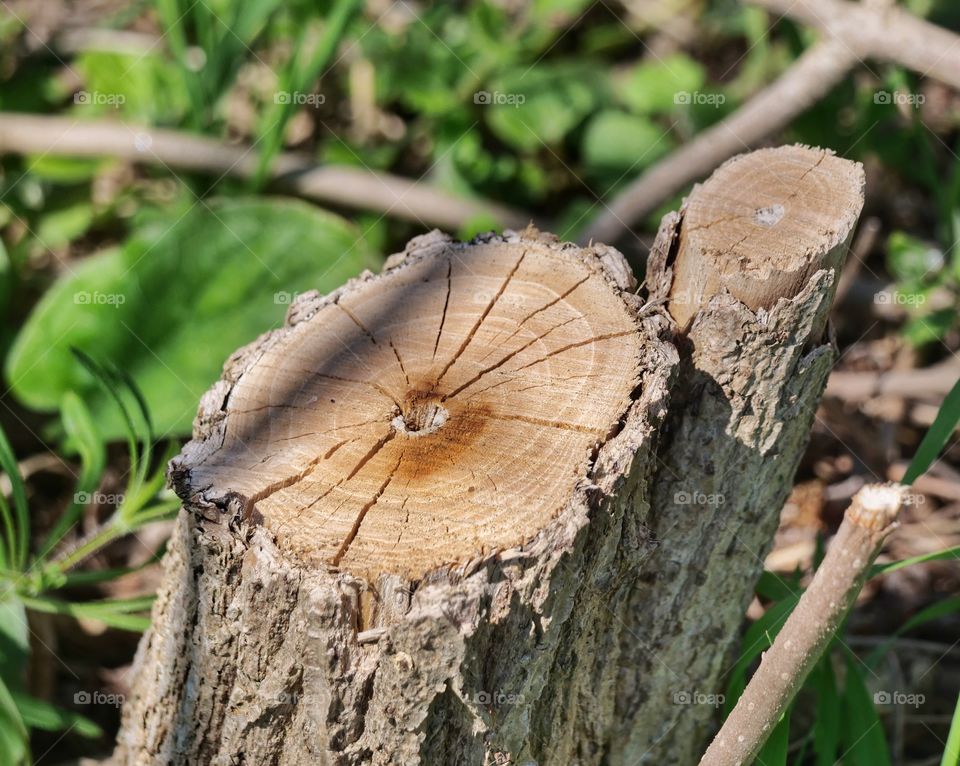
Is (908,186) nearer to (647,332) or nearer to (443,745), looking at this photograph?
(647,332)

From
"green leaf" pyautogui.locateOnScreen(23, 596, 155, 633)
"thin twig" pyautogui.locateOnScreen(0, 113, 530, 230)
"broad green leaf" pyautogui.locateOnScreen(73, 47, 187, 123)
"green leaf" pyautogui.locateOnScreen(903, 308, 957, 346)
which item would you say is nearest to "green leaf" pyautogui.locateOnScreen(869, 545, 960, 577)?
"green leaf" pyautogui.locateOnScreen(903, 308, 957, 346)

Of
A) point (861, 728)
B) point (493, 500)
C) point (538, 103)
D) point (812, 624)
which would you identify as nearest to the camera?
point (812, 624)

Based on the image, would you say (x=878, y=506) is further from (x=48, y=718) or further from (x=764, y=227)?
(x=48, y=718)

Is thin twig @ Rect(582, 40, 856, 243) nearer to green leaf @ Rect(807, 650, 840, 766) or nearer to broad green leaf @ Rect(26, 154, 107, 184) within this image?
green leaf @ Rect(807, 650, 840, 766)

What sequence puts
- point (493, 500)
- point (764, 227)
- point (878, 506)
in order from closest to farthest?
point (878, 506) < point (493, 500) < point (764, 227)

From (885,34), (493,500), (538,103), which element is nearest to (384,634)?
(493,500)

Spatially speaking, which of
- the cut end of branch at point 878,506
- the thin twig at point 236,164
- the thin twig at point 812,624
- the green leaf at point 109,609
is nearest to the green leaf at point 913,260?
the thin twig at point 236,164
